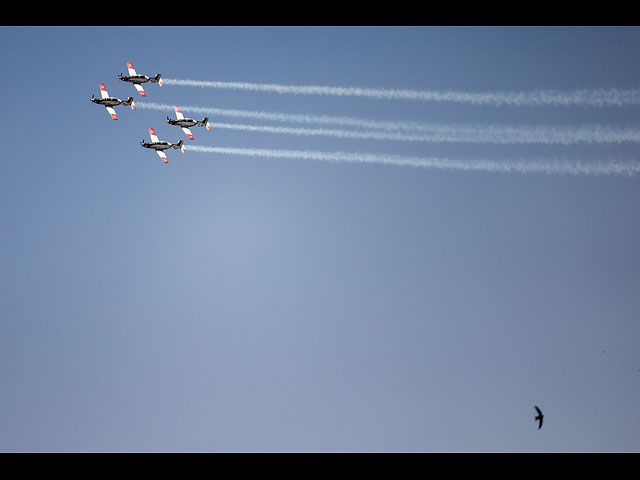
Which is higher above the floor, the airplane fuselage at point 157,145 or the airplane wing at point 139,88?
the airplane wing at point 139,88

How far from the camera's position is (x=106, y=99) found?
433 ft

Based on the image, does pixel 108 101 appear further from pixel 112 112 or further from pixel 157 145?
pixel 157 145

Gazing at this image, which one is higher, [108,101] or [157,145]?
[108,101]

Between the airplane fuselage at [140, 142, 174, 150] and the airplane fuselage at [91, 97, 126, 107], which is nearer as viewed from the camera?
the airplane fuselage at [91, 97, 126, 107]

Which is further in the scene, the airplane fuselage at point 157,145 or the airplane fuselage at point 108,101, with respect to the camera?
the airplane fuselage at point 157,145

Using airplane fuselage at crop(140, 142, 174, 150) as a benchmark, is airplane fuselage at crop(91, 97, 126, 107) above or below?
above

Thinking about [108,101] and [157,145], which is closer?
[108,101]

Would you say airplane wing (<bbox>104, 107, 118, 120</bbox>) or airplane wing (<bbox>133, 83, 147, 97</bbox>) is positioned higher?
airplane wing (<bbox>133, 83, 147, 97</bbox>)

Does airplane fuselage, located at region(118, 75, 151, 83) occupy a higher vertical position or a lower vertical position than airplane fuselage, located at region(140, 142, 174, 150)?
higher
